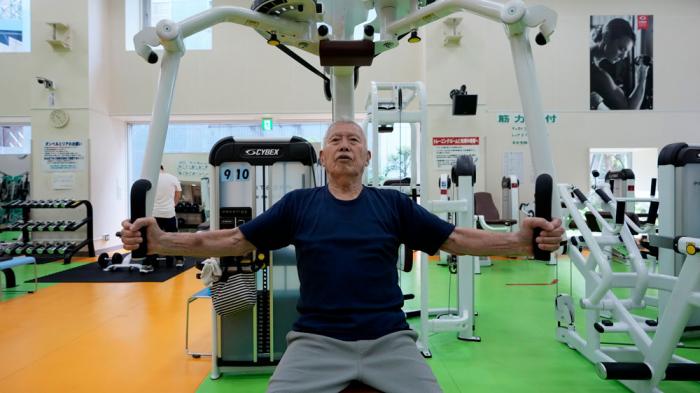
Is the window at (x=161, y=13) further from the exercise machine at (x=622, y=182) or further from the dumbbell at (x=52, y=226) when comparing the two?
the exercise machine at (x=622, y=182)

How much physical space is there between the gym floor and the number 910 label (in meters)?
1.26

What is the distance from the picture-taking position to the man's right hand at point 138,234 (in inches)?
53.4

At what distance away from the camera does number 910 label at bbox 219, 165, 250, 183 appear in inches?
100.0

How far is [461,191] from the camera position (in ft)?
10.7

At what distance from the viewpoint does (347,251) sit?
142cm

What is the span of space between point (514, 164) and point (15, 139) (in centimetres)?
930

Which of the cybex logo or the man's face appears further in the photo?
the cybex logo

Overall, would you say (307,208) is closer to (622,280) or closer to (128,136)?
(622,280)

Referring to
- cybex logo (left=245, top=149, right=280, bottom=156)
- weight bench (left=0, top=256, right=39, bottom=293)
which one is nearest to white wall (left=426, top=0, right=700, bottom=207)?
cybex logo (left=245, top=149, right=280, bottom=156)

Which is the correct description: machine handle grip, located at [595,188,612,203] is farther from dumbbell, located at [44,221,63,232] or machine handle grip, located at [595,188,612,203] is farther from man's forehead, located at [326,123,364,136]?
dumbbell, located at [44,221,63,232]

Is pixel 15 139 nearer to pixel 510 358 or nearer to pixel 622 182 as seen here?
pixel 510 358

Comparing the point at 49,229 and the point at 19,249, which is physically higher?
the point at 49,229

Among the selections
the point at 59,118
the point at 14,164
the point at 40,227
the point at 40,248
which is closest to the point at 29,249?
the point at 40,248

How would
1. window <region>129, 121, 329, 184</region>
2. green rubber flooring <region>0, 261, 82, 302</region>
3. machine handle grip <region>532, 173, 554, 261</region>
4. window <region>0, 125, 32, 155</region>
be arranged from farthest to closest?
window <region>129, 121, 329, 184</region>, window <region>0, 125, 32, 155</region>, green rubber flooring <region>0, 261, 82, 302</region>, machine handle grip <region>532, 173, 554, 261</region>
